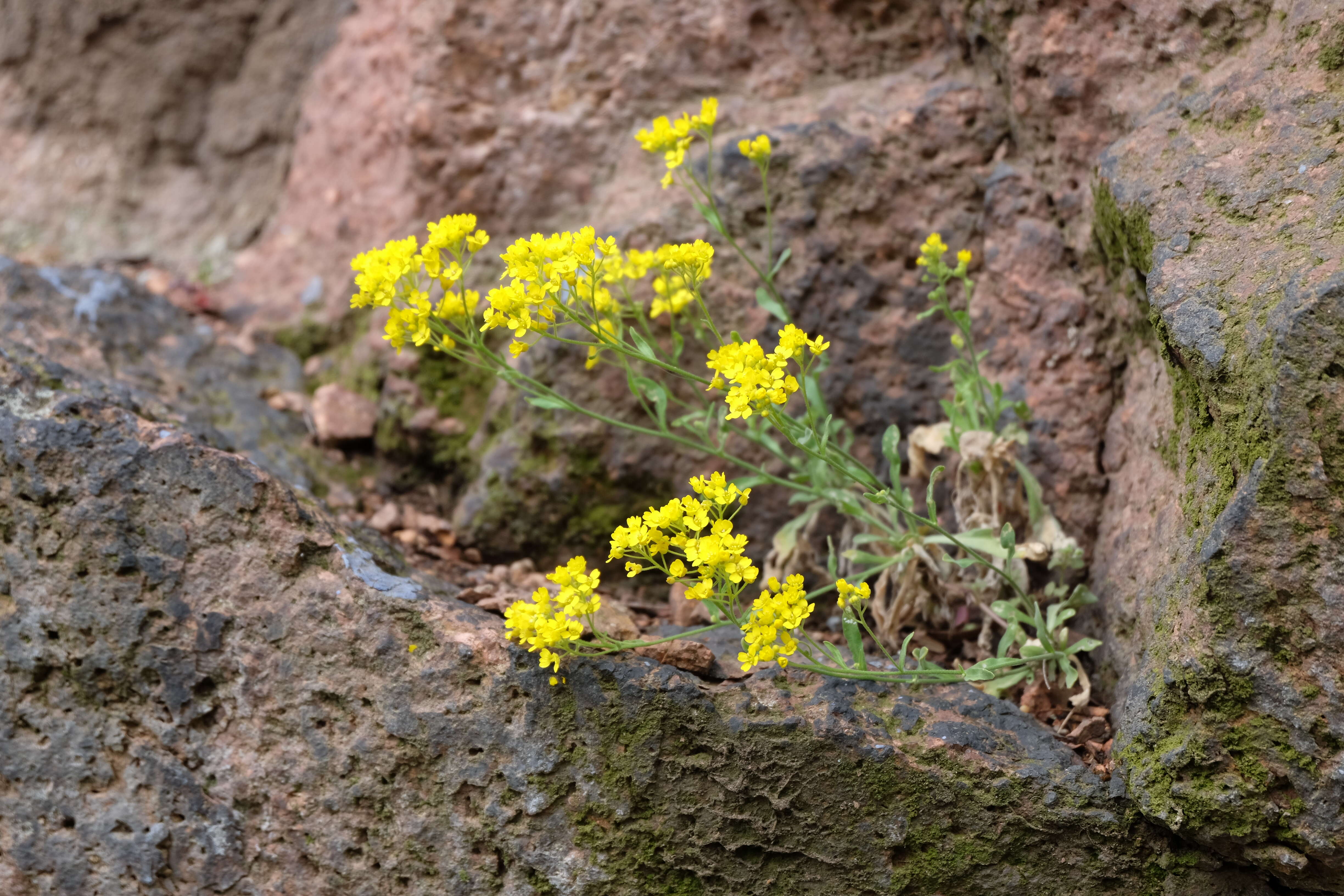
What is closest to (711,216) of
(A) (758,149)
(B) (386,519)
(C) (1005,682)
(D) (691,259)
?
(A) (758,149)

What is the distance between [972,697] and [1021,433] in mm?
755

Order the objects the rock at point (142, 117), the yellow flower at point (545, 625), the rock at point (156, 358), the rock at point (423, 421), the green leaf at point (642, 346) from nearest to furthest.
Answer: the yellow flower at point (545, 625) < the green leaf at point (642, 346) < the rock at point (156, 358) < the rock at point (423, 421) < the rock at point (142, 117)

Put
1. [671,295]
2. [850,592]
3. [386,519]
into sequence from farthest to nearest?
[386,519], [671,295], [850,592]

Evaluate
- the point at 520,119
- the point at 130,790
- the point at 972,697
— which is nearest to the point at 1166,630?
the point at 972,697

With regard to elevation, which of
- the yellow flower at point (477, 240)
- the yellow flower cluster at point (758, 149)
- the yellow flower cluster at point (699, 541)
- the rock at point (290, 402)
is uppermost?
the yellow flower cluster at point (758, 149)

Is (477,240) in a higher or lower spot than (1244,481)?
higher

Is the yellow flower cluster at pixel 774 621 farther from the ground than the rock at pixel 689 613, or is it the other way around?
the yellow flower cluster at pixel 774 621

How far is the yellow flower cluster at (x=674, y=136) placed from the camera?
8.64ft

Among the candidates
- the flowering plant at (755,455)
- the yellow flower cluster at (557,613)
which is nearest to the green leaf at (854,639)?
the flowering plant at (755,455)

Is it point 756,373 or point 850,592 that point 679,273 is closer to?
point 756,373

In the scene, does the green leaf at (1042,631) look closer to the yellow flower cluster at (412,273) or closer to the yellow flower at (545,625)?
the yellow flower at (545,625)

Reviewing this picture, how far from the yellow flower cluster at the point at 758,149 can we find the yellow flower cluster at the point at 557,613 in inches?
45.8

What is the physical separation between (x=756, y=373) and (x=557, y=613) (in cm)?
64

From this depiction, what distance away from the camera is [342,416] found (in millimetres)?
3432
